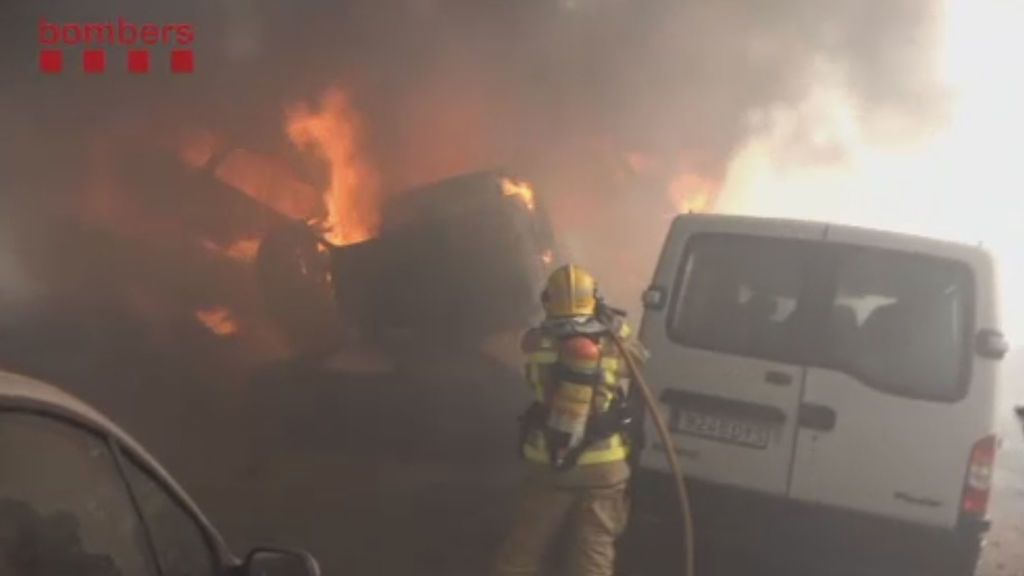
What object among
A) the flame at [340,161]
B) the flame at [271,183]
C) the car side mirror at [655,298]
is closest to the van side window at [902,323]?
the car side mirror at [655,298]

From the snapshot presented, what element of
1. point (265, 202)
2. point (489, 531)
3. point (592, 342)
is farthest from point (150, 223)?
point (592, 342)

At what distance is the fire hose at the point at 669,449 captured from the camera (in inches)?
235

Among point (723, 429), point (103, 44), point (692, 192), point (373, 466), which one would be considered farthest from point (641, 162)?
point (723, 429)

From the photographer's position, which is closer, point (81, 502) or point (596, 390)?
point (81, 502)

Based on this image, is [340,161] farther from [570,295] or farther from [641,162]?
[570,295]

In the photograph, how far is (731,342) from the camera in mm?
6488

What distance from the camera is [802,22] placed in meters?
19.7

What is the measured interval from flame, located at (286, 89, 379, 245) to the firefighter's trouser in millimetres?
9502

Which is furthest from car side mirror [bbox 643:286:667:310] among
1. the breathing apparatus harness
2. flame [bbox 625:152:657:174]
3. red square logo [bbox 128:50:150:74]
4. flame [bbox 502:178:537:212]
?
red square logo [bbox 128:50:150:74]

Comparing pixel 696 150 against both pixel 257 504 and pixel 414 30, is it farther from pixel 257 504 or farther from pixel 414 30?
pixel 257 504

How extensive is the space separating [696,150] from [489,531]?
39.0ft

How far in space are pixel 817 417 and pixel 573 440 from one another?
128 cm

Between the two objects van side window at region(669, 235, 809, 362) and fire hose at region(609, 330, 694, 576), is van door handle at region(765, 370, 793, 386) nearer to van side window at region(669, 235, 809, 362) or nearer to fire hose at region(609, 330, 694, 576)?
van side window at region(669, 235, 809, 362)

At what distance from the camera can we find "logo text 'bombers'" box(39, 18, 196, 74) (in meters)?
17.3
